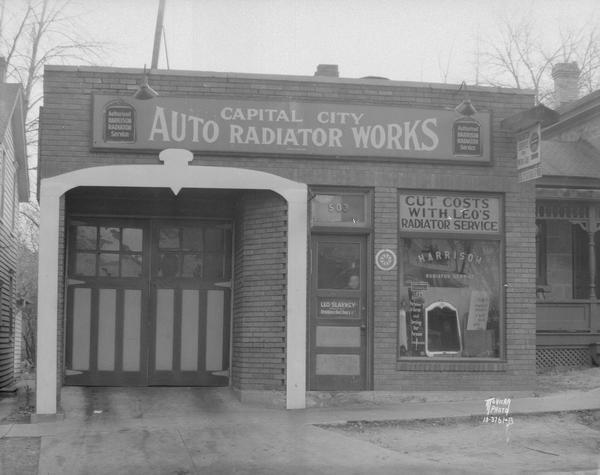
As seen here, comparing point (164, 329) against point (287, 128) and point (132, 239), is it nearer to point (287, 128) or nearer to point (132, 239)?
point (132, 239)

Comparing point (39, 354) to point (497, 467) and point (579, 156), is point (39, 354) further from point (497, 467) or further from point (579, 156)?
point (579, 156)

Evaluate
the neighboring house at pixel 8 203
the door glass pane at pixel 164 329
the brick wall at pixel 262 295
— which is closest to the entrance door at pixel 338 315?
the brick wall at pixel 262 295

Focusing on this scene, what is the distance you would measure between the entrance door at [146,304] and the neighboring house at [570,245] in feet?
21.5

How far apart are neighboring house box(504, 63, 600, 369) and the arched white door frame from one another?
5.93m

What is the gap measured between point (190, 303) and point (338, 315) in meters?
2.49

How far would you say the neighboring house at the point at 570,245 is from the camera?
15.8m

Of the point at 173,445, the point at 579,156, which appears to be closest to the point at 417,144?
the point at 173,445

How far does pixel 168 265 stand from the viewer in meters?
12.5

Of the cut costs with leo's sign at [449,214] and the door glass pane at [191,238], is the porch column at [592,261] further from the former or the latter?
the door glass pane at [191,238]

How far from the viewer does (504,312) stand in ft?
38.0

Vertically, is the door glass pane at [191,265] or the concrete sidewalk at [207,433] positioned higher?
the door glass pane at [191,265]

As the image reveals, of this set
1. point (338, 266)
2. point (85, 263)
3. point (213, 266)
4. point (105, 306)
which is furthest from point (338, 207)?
point (85, 263)

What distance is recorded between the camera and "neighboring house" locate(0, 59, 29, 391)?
17375 millimetres

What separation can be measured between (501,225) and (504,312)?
4.00ft
